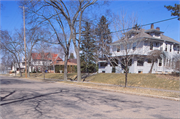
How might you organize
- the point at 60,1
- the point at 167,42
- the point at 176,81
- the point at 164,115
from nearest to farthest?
1. the point at 164,115
2. the point at 176,81
3. the point at 60,1
4. the point at 167,42

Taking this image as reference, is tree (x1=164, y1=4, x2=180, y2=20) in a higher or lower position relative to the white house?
higher

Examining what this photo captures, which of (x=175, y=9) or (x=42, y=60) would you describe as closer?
(x=175, y=9)

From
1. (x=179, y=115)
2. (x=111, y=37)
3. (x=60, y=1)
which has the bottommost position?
(x=179, y=115)

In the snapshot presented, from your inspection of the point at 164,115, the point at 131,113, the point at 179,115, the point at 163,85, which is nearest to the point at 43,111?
the point at 131,113

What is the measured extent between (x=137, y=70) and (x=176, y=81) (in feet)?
43.3

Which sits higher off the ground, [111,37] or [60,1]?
[60,1]

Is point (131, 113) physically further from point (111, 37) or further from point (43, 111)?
point (111, 37)

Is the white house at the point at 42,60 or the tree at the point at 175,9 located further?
the white house at the point at 42,60

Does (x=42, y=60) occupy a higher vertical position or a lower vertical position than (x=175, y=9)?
lower

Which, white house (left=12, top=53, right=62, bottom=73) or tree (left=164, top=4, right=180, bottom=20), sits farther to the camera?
white house (left=12, top=53, right=62, bottom=73)

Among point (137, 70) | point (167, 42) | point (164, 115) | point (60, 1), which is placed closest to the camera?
point (164, 115)

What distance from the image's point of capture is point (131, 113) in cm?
613

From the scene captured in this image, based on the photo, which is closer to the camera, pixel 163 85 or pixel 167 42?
pixel 163 85

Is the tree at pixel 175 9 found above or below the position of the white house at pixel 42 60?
above
